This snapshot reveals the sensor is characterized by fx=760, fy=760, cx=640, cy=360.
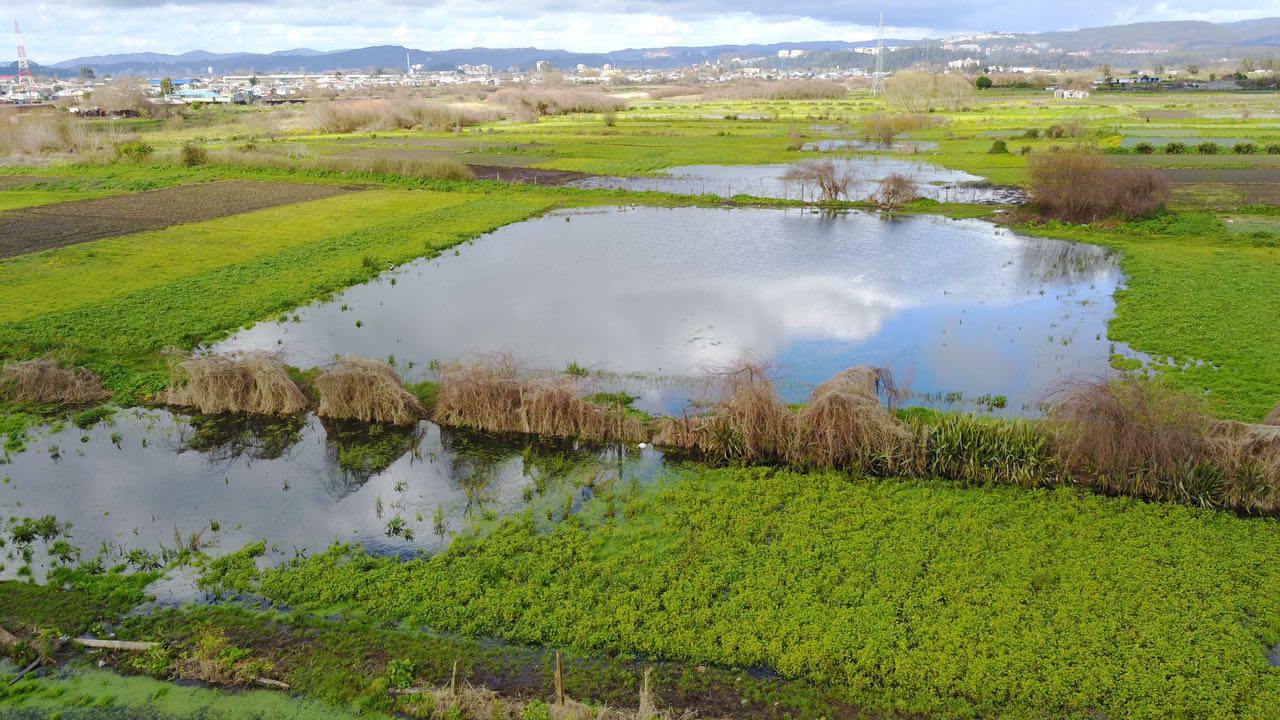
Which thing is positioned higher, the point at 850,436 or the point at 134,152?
the point at 134,152

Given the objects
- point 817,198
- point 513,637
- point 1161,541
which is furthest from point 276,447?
point 817,198


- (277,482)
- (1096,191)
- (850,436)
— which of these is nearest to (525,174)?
(1096,191)

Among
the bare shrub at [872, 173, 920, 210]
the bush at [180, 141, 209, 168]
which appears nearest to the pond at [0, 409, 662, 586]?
the bare shrub at [872, 173, 920, 210]

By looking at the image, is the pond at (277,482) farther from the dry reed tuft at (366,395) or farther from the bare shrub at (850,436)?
the bare shrub at (850,436)

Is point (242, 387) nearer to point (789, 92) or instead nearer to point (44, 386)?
point (44, 386)

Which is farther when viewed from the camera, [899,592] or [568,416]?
[568,416]

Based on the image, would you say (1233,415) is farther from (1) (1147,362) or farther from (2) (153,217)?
(2) (153,217)

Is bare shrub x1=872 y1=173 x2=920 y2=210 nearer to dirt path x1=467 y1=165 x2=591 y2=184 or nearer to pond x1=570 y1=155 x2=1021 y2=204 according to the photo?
pond x1=570 y1=155 x2=1021 y2=204
